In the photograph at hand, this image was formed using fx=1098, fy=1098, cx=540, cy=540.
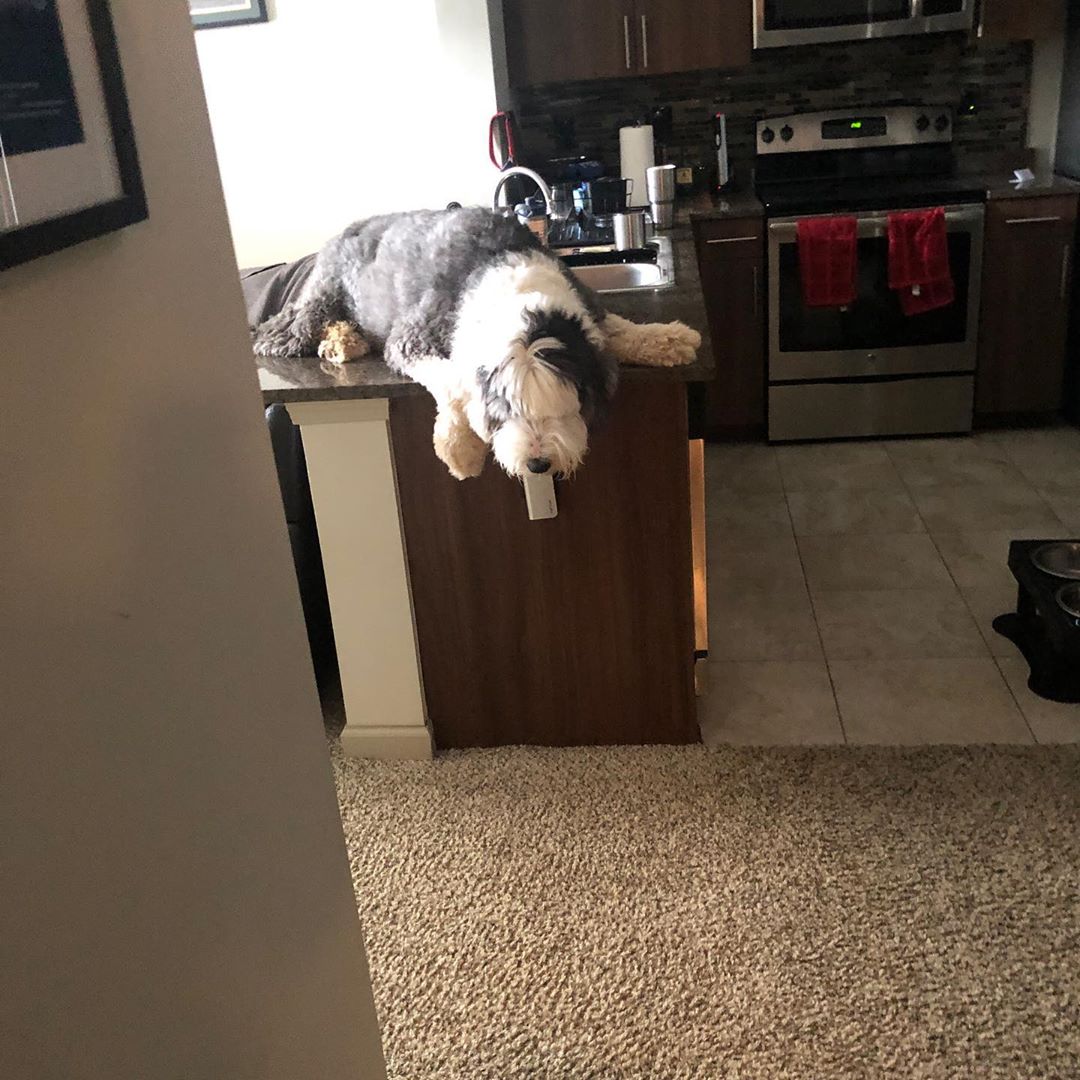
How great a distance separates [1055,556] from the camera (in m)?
2.64

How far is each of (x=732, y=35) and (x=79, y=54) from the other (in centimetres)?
366

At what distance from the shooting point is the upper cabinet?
154 inches

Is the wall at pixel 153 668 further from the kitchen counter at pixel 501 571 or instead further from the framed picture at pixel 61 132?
the kitchen counter at pixel 501 571

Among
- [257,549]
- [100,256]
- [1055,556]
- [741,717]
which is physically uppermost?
[100,256]

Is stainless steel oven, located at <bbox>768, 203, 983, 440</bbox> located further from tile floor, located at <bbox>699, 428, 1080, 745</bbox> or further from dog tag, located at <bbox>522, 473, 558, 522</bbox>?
dog tag, located at <bbox>522, 473, 558, 522</bbox>

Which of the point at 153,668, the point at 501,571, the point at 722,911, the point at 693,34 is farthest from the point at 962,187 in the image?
the point at 153,668

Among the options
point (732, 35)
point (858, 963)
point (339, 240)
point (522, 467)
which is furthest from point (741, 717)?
point (732, 35)

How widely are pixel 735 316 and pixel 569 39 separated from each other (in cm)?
117

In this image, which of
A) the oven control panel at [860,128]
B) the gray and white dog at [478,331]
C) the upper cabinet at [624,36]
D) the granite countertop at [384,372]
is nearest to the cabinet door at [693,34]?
the upper cabinet at [624,36]

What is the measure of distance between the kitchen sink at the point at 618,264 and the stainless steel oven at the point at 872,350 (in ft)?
2.90

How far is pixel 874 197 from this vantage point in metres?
3.86

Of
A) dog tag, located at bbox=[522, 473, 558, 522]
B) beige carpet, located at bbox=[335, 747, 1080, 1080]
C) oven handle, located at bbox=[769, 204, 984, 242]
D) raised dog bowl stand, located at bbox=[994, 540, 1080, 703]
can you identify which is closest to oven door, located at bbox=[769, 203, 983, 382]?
oven handle, located at bbox=[769, 204, 984, 242]

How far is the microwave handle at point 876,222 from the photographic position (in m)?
3.79

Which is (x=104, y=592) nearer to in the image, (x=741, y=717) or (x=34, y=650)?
(x=34, y=650)
